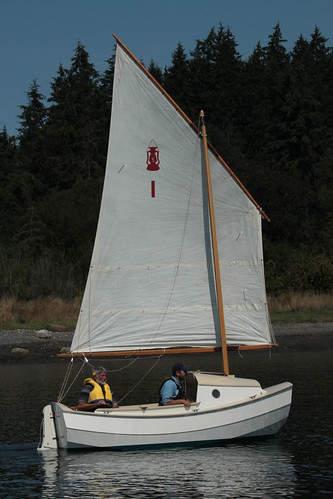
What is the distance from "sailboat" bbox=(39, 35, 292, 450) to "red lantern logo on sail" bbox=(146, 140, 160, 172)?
1.1 inches

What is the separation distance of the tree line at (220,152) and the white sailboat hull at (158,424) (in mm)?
37399

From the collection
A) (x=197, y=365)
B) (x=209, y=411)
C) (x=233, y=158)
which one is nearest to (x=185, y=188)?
(x=209, y=411)

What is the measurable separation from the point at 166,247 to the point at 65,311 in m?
33.0

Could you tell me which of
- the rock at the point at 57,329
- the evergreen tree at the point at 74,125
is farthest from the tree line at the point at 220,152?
the rock at the point at 57,329

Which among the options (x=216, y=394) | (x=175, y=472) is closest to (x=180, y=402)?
(x=216, y=394)

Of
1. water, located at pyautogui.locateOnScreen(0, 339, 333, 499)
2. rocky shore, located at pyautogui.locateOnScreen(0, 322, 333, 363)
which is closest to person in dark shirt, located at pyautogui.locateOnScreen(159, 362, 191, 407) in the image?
water, located at pyautogui.locateOnScreen(0, 339, 333, 499)

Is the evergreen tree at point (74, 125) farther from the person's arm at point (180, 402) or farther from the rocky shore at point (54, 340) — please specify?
the person's arm at point (180, 402)

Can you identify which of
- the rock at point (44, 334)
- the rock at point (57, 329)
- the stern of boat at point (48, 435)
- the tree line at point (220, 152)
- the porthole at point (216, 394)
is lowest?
the stern of boat at point (48, 435)

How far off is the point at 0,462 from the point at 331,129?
3642 inches

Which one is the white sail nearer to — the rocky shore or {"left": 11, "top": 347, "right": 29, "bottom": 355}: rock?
the rocky shore

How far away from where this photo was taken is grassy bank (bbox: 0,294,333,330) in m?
58.2

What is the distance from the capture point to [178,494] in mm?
21500

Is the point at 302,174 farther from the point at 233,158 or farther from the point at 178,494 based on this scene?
the point at 178,494

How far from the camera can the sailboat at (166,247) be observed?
27469 millimetres
